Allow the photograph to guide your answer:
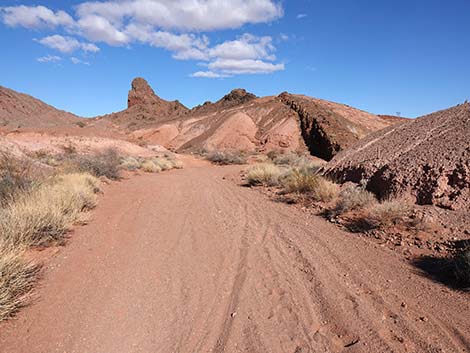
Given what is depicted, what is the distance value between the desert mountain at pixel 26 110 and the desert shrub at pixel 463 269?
72.2 metres

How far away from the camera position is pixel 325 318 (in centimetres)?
345

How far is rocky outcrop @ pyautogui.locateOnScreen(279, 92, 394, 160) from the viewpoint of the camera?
78.3 ft

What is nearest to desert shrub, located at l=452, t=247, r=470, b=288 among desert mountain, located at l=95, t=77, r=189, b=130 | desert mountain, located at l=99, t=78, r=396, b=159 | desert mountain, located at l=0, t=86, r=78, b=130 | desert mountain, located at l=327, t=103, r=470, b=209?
desert mountain, located at l=327, t=103, r=470, b=209

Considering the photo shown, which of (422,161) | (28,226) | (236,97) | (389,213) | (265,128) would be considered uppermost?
(236,97)

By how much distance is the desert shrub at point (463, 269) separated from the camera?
3.88 meters

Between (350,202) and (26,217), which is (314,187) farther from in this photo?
(26,217)

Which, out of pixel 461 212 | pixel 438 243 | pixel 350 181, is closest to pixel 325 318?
pixel 438 243

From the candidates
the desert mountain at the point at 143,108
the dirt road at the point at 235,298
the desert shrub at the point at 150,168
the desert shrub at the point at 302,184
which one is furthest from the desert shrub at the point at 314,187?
the desert mountain at the point at 143,108

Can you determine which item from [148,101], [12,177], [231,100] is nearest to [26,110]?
[148,101]

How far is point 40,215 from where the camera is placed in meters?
5.65

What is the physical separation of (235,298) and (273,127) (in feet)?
93.3

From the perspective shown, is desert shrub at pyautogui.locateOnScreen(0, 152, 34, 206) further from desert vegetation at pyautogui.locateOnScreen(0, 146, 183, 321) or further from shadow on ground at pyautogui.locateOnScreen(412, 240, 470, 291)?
shadow on ground at pyautogui.locateOnScreen(412, 240, 470, 291)

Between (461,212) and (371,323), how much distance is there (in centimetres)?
328

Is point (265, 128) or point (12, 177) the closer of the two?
point (12, 177)
